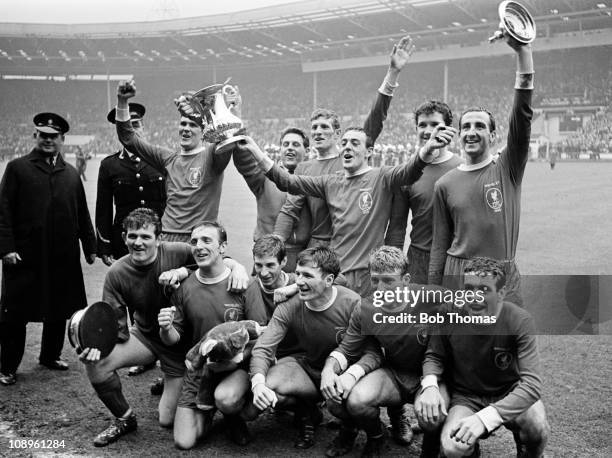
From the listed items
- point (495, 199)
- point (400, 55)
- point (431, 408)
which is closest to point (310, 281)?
point (431, 408)

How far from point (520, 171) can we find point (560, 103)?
136 ft

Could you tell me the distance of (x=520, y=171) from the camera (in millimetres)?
4254

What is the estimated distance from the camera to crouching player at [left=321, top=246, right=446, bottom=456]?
13.1ft

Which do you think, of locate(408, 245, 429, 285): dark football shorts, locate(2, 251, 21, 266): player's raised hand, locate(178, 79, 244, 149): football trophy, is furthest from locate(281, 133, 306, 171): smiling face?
locate(2, 251, 21, 266): player's raised hand

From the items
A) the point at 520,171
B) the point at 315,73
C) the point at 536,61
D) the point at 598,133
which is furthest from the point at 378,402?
the point at 315,73

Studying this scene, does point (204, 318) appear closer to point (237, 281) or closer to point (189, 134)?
point (237, 281)

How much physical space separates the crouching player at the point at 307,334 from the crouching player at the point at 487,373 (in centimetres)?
74

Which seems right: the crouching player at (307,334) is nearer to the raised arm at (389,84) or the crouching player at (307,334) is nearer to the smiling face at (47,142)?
the raised arm at (389,84)

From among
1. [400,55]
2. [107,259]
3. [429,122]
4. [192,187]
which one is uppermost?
[400,55]

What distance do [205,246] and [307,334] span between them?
961 mm

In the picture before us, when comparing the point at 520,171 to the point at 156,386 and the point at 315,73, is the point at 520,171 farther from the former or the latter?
the point at 315,73

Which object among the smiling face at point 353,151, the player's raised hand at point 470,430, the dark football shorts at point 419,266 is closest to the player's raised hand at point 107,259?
the smiling face at point 353,151

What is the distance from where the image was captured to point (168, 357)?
191 inches

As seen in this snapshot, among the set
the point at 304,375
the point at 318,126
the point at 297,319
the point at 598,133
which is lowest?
the point at 304,375
